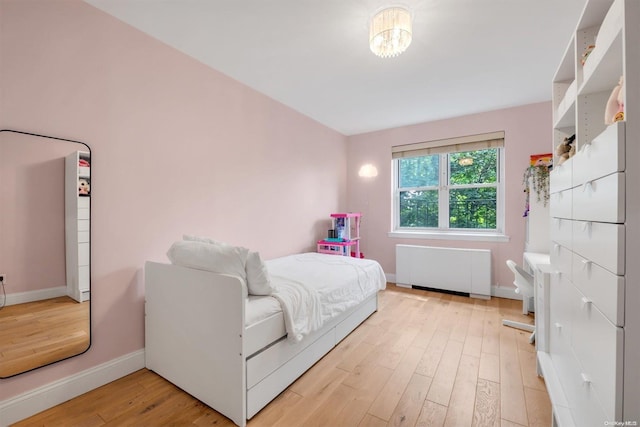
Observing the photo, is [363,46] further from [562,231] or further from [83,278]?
[83,278]

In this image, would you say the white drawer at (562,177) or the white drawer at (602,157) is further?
the white drawer at (562,177)

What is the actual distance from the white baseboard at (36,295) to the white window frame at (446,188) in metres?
3.76

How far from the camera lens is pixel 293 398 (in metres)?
1.66

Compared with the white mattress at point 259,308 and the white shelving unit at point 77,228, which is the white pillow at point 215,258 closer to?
the white mattress at point 259,308

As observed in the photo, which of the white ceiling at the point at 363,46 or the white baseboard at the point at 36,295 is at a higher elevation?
the white ceiling at the point at 363,46

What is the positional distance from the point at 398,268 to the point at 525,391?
2358 millimetres

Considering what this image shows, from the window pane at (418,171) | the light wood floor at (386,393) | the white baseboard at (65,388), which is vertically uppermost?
the window pane at (418,171)

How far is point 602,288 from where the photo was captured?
886mm

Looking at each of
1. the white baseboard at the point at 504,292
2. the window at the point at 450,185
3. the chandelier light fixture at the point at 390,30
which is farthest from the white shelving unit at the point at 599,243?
the window at the point at 450,185

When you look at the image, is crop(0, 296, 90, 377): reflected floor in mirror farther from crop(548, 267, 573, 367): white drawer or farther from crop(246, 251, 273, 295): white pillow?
crop(548, 267, 573, 367): white drawer

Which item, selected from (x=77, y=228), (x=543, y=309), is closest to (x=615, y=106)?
(x=543, y=309)

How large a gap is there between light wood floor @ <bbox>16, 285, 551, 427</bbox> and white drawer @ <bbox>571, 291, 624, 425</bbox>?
681mm

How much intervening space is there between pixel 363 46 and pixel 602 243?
6.46 feet

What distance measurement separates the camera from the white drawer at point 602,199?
0.78 metres
